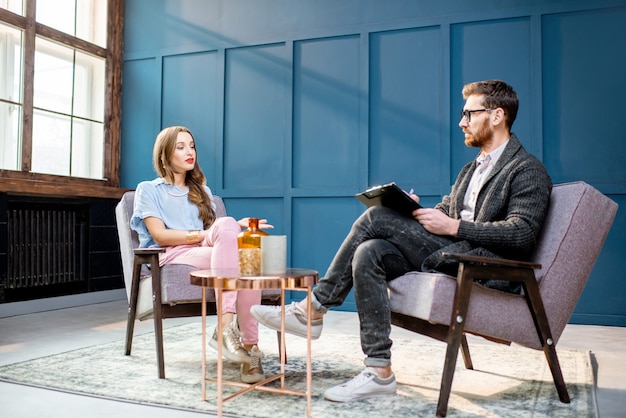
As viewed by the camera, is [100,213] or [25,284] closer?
[25,284]

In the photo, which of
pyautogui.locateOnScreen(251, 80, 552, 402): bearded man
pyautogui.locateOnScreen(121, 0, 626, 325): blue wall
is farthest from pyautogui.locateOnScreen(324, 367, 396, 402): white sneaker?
pyautogui.locateOnScreen(121, 0, 626, 325): blue wall

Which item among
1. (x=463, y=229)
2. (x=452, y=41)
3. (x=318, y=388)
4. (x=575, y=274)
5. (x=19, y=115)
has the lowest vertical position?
(x=318, y=388)

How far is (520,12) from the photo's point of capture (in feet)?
13.7

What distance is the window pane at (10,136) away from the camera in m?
4.39

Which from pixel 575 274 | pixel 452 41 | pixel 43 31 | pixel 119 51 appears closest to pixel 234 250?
pixel 575 274

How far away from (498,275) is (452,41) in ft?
9.33

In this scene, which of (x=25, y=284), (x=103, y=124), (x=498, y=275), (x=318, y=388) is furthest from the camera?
(x=103, y=124)

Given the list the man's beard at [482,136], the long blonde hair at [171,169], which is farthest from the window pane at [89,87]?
the man's beard at [482,136]

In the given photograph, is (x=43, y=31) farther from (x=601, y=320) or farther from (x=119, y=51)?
(x=601, y=320)

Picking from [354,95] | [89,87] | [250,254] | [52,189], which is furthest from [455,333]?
[89,87]

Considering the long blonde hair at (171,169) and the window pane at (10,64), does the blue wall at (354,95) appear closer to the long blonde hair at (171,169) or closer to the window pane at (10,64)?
the window pane at (10,64)

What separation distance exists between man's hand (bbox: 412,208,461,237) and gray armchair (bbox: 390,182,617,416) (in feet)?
0.55

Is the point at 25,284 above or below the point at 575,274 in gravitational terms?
below

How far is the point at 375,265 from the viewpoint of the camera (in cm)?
206
